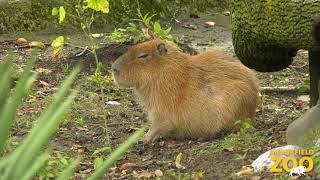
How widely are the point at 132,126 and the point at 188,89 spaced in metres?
0.72

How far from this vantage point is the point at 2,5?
30.5ft

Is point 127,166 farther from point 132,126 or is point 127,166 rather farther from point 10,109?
point 10,109

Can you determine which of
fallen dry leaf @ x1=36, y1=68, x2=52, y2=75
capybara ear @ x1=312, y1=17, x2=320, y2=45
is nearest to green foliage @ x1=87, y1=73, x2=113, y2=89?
fallen dry leaf @ x1=36, y1=68, x2=52, y2=75

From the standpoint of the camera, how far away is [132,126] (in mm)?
5855

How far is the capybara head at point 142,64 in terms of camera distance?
5488 millimetres

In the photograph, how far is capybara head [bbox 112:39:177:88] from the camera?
549 cm

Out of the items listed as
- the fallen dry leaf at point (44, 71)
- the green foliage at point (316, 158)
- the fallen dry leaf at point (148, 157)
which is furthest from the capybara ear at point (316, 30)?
the fallen dry leaf at point (44, 71)

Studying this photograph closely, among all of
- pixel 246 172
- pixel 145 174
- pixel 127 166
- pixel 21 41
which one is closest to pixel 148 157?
pixel 127 166

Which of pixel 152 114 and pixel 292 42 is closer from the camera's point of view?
pixel 292 42

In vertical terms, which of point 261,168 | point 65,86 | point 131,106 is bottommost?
point 131,106

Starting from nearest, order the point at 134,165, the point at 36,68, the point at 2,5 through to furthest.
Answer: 1. the point at 134,165
2. the point at 36,68
3. the point at 2,5

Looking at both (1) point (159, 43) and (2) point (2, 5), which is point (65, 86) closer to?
(1) point (159, 43)

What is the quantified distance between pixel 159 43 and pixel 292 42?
1.64m

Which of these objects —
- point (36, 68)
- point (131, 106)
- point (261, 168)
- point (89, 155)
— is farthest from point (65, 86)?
point (36, 68)
